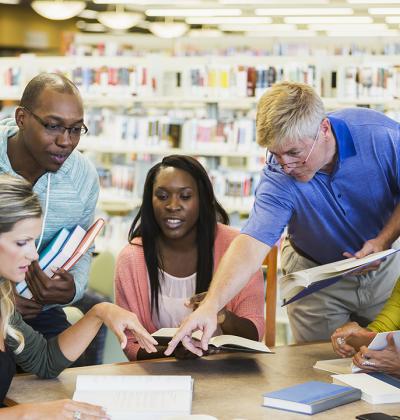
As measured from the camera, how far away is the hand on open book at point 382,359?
7.53ft

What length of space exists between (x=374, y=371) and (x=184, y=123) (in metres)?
4.81

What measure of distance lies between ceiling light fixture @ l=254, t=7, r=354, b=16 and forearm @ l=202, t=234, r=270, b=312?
9497 millimetres

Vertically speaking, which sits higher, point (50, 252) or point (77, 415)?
point (50, 252)

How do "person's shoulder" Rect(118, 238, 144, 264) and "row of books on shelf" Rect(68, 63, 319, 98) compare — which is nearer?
"person's shoulder" Rect(118, 238, 144, 264)

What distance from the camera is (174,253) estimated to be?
3100 mm

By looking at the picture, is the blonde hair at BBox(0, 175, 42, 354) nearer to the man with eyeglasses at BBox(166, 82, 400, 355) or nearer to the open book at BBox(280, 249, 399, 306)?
the man with eyeglasses at BBox(166, 82, 400, 355)

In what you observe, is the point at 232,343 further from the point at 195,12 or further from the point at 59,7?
the point at 195,12

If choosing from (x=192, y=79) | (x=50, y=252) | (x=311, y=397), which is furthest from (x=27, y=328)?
(x=192, y=79)

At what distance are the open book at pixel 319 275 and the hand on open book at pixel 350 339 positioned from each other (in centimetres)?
17

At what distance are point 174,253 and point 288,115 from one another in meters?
0.84

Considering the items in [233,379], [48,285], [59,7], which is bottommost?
[233,379]

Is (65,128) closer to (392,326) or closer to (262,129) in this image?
(262,129)

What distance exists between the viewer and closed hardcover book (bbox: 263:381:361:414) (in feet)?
6.55

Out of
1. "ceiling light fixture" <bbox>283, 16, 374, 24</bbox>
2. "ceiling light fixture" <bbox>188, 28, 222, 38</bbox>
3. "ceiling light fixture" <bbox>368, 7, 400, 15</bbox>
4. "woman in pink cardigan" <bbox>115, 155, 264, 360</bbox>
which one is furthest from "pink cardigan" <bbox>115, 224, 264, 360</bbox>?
"ceiling light fixture" <bbox>188, 28, 222, 38</bbox>
